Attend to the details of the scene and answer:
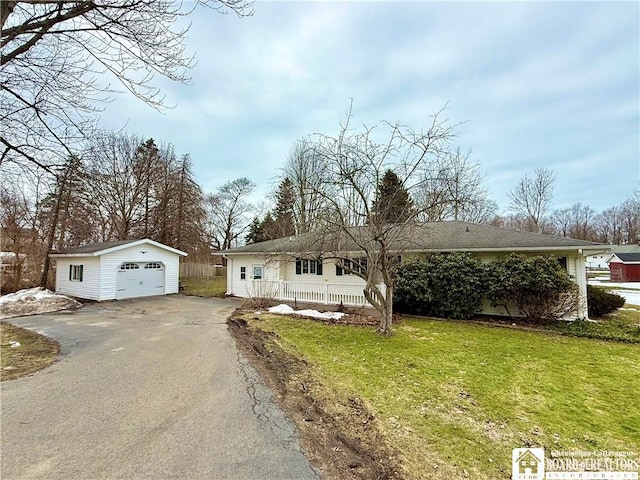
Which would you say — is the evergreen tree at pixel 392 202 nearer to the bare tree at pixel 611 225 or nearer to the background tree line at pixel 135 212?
the background tree line at pixel 135 212

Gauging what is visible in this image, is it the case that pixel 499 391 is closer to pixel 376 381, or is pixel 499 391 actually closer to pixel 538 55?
pixel 376 381

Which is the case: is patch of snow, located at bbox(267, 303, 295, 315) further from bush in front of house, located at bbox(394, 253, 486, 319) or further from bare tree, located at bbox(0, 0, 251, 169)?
bare tree, located at bbox(0, 0, 251, 169)

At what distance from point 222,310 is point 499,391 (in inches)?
425

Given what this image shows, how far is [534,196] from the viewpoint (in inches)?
1193

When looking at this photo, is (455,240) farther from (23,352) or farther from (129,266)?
(129,266)

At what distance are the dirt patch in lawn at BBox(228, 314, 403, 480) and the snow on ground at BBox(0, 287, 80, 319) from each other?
12.4 m

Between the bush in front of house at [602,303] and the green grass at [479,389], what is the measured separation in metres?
3.94

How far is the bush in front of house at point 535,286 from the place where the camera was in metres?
9.80

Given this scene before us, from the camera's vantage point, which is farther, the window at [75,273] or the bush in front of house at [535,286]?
the window at [75,273]

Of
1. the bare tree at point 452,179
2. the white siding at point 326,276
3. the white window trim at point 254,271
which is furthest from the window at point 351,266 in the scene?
the white window trim at point 254,271

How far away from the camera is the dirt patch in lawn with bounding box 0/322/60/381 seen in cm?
579

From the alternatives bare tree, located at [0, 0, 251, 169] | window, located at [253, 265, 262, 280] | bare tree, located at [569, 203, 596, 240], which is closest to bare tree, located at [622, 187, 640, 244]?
bare tree, located at [569, 203, 596, 240]

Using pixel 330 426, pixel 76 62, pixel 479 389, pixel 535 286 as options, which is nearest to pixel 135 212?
pixel 76 62

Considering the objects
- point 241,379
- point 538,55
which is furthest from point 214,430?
point 538,55
